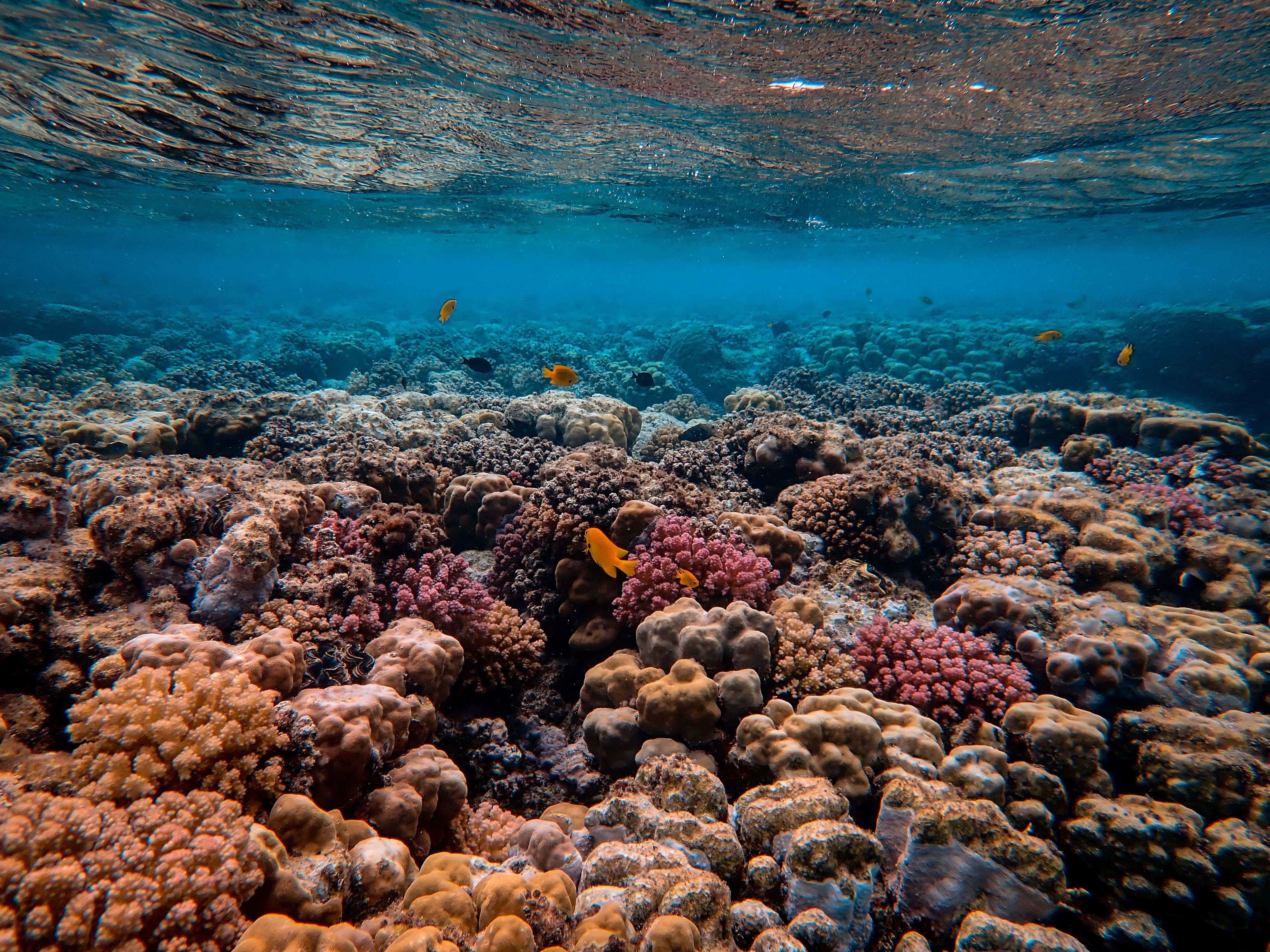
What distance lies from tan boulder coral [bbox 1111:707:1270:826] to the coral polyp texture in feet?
0.07

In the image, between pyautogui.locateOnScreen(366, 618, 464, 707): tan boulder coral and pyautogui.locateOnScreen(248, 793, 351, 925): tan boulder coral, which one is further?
pyautogui.locateOnScreen(366, 618, 464, 707): tan boulder coral

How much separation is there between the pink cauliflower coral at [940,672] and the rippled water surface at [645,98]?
11.6 m

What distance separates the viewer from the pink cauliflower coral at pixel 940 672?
457 centimetres

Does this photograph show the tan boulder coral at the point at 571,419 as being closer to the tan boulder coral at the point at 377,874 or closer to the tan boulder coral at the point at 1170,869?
the tan boulder coral at the point at 377,874

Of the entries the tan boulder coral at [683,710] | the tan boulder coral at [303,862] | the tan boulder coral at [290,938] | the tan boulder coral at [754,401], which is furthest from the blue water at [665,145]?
the tan boulder coral at [290,938]

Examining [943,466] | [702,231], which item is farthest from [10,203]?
[943,466]

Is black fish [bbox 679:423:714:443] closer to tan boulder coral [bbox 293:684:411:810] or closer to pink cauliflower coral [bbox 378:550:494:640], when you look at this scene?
pink cauliflower coral [bbox 378:550:494:640]

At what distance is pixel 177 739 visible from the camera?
2742 millimetres

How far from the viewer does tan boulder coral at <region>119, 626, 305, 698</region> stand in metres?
3.35

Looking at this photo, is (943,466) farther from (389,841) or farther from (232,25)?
(232,25)

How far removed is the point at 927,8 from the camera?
33.7 feet

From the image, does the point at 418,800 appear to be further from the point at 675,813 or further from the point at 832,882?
the point at 832,882

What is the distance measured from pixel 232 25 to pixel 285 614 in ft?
44.3

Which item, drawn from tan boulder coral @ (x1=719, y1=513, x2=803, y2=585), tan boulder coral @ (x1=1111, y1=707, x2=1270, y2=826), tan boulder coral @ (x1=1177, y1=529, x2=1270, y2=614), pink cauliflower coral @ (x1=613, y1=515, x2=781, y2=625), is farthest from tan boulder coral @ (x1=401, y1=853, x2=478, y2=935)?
tan boulder coral @ (x1=1177, y1=529, x2=1270, y2=614)
